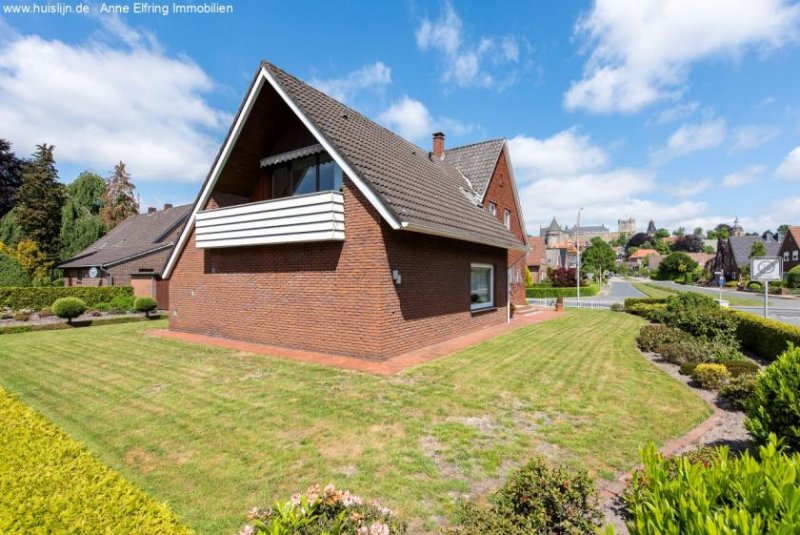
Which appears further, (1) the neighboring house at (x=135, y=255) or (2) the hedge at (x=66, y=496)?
(1) the neighboring house at (x=135, y=255)

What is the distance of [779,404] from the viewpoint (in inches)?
161

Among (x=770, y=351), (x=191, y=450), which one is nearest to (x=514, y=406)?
(x=191, y=450)

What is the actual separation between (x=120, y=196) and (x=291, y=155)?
51.0m

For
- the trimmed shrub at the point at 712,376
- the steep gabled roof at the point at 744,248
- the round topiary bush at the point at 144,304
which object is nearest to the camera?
the trimmed shrub at the point at 712,376

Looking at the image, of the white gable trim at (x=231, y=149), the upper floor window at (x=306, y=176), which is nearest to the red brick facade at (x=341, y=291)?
the white gable trim at (x=231, y=149)

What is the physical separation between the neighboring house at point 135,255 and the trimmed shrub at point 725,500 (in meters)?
27.8

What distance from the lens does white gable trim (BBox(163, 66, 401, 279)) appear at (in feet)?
30.4

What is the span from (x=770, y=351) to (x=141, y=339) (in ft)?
66.6

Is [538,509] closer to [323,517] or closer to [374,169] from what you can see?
[323,517]

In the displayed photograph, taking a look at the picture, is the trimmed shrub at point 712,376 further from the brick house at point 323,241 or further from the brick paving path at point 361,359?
the brick house at point 323,241

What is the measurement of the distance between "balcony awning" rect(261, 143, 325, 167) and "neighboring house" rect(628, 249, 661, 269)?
146 m

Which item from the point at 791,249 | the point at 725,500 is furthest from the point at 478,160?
the point at 791,249

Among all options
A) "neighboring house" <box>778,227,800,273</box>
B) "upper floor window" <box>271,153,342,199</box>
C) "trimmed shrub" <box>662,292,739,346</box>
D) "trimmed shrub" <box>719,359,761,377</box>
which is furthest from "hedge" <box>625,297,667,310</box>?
"neighboring house" <box>778,227,800,273</box>

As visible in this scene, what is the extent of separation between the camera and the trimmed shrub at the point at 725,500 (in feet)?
6.17
